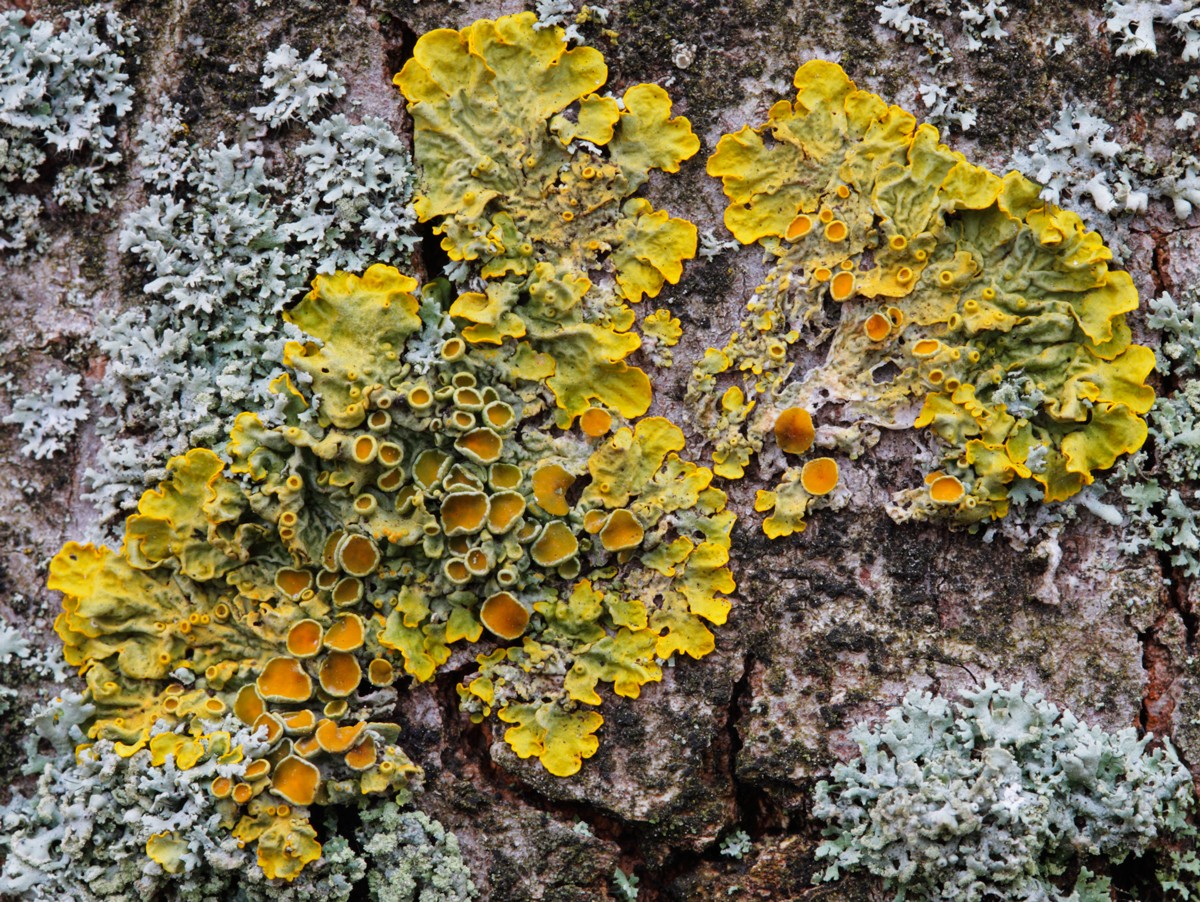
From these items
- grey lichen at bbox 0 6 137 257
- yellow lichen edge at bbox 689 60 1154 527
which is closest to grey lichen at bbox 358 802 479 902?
yellow lichen edge at bbox 689 60 1154 527

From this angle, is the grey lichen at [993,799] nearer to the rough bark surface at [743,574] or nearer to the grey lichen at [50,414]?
the rough bark surface at [743,574]

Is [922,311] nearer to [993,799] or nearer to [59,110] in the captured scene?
[993,799]

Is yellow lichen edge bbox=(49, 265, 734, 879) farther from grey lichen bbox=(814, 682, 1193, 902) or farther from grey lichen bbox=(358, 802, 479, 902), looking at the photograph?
grey lichen bbox=(814, 682, 1193, 902)

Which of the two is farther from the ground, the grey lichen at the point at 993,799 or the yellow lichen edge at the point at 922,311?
the yellow lichen edge at the point at 922,311

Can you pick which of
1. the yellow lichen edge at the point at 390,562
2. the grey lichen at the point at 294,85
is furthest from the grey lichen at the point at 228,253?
the yellow lichen edge at the point at 390,562

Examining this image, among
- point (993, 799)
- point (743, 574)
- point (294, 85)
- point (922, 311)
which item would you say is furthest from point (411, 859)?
point (294, 85)

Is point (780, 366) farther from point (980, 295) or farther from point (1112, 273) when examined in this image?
point (1112, 273)
